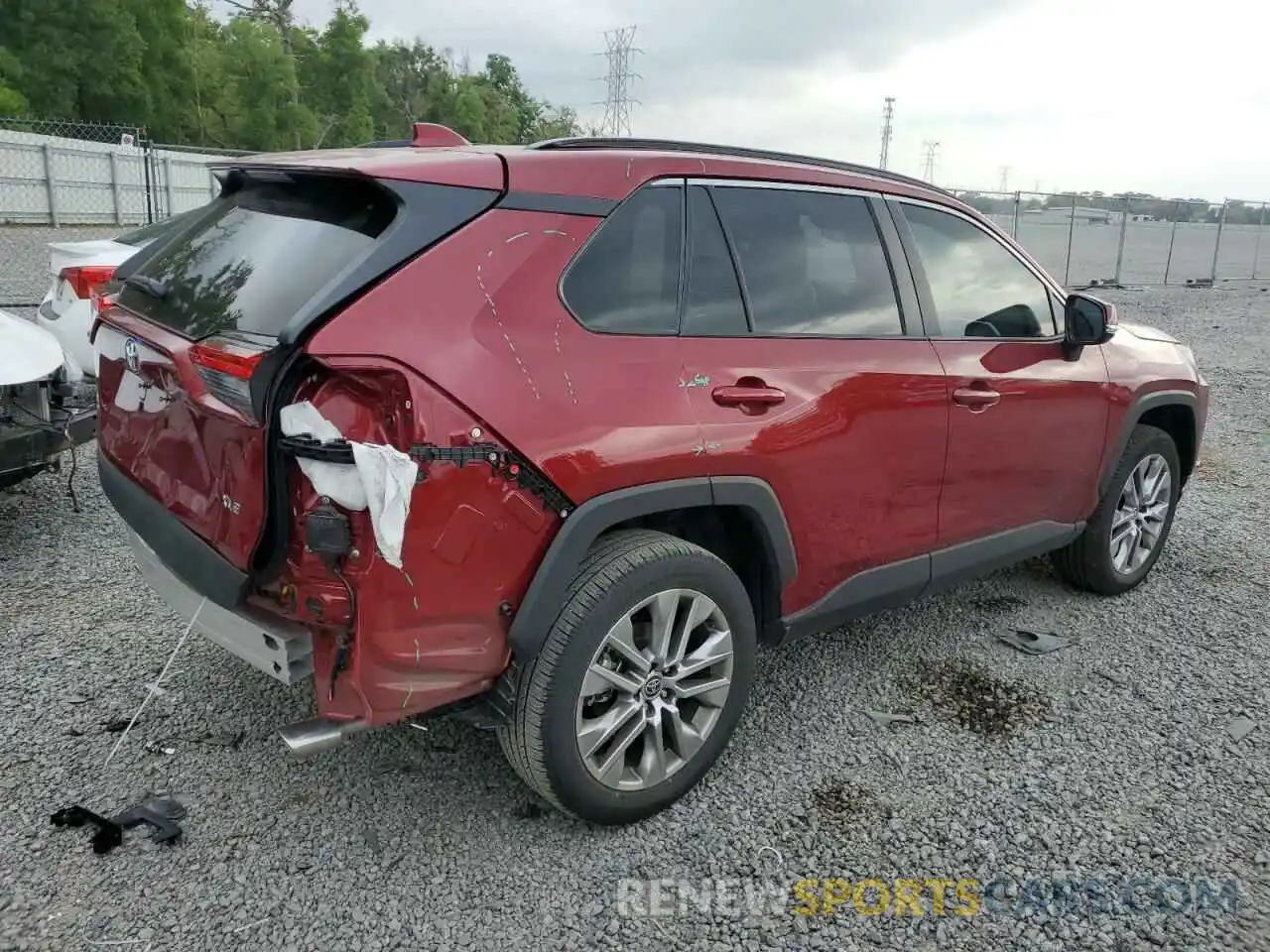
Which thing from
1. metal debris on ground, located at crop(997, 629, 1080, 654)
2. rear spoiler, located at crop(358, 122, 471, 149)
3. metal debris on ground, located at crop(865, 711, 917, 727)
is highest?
rear spoiler, located at crop(358, 122, 471, 149)

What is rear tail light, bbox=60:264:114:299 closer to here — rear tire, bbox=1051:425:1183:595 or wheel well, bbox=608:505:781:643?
wheel well, bbox=608:505:781:643

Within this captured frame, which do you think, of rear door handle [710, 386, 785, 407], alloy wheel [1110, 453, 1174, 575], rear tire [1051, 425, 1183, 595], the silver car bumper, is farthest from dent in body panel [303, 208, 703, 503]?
alloy wheel [1110, 453, 1174, 575]

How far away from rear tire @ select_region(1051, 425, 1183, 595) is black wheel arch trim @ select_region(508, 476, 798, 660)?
234 cm

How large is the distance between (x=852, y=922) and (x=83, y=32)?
Result: 147 ft

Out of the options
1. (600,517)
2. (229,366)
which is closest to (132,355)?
(229,366)

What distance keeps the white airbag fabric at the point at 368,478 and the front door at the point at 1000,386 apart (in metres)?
2.13

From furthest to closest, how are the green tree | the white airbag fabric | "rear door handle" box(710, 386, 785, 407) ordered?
the green tree
"rear door handle" box(710, 386, 785, 407)
the white airbag fabric

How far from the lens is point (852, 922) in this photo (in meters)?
2.54

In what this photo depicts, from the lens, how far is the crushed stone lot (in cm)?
251

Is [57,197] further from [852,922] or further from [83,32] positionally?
[852,922]

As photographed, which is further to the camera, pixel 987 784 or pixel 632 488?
pixel 987 784

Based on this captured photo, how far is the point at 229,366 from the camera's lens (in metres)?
2.36

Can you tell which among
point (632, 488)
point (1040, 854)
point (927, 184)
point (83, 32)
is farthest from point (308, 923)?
point (83, 32)

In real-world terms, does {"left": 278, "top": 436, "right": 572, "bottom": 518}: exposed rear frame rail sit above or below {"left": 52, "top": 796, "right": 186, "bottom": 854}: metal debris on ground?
above
